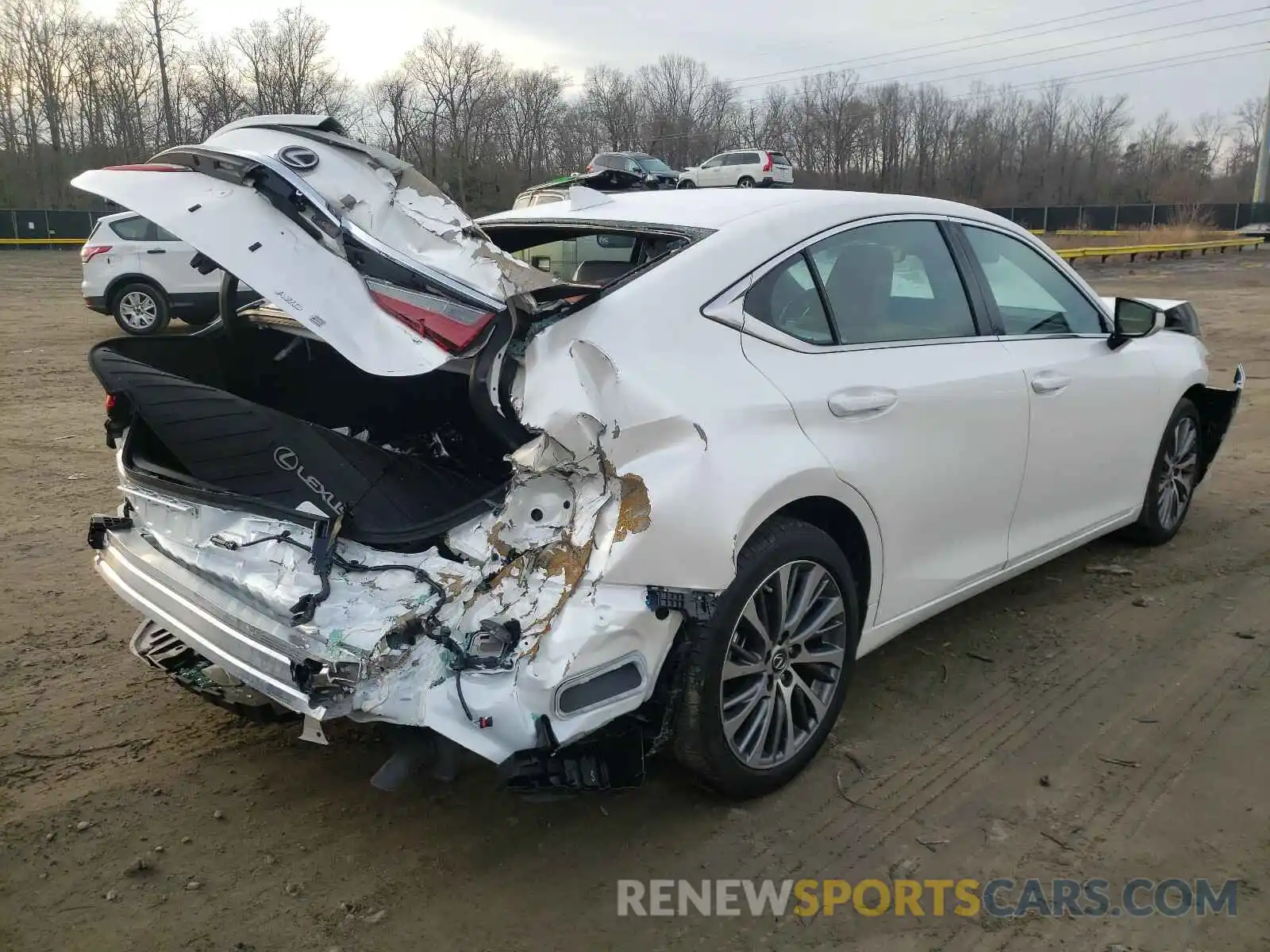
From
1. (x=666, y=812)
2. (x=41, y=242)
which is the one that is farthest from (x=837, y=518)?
(x=41, y=242)

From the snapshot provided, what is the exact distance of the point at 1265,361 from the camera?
35.9 ft

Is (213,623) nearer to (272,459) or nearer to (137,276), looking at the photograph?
(272,459)

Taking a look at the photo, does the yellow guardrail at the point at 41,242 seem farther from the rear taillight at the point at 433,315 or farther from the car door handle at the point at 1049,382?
the car door handle at the point at 1049,382

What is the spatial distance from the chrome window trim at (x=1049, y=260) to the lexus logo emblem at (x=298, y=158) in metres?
2.32

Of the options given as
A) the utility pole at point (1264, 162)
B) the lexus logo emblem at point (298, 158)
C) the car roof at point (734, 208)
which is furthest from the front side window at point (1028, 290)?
the utility pole at point (1264, 162)

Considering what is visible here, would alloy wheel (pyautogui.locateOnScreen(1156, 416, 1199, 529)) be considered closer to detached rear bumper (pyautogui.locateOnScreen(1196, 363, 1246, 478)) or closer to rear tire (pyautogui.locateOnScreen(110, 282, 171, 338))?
detached rear bumper (pyautogui.locateOnScreen(1196, 363, 1246, 478))

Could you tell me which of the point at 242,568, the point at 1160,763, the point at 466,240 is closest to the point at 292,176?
the point at 466,240

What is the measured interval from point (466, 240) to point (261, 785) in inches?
70.1

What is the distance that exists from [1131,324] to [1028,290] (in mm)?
596

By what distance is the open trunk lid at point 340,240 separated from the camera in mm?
2441

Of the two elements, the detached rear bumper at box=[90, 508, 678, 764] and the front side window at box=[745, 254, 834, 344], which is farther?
the front side window at box=[745, 254, 834, 344]

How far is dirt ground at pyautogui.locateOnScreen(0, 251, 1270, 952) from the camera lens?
2.45 metres

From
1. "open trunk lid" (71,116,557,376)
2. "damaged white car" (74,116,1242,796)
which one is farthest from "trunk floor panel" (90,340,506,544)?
"open trunk lid" (71,116,557,376)

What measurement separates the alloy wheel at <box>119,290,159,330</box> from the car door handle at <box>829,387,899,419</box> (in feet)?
40.7
